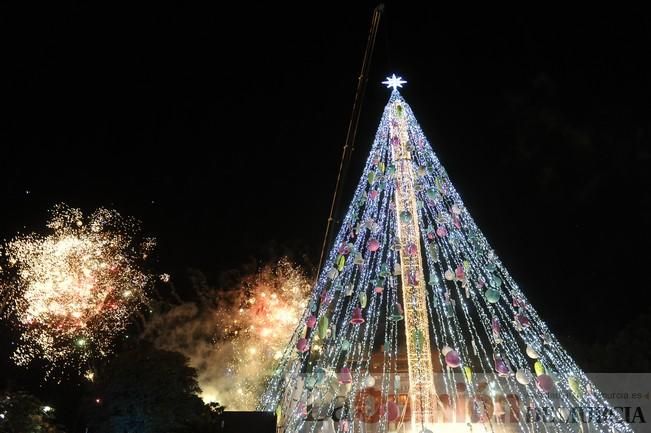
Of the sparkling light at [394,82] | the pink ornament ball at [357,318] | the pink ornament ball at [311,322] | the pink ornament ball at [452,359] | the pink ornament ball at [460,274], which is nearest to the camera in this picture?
the pink ornament ball at [452,359]

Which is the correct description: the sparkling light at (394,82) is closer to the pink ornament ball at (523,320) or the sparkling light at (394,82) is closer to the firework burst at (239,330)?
the pink ornament ball at (523,320)

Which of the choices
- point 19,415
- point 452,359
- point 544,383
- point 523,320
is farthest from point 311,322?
point 19,415

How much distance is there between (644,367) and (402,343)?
7.70 meters

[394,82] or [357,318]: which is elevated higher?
[394,82]

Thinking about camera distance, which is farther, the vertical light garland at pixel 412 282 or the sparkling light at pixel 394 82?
the sparkling light at pixel 394 82

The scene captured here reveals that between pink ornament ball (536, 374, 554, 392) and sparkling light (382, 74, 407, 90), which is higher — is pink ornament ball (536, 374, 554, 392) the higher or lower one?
the lower one

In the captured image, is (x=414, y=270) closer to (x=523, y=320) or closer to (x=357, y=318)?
(x=357, y=318)

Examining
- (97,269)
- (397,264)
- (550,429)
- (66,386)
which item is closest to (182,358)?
(97,269)

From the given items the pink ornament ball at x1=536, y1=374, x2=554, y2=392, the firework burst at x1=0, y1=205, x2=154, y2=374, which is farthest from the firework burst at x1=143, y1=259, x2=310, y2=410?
the pink ornament ball at x1=536, y1=374, x2=554, y2=392

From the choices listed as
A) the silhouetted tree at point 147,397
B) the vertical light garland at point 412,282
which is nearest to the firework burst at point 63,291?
the silhouetted tree at point 147,397

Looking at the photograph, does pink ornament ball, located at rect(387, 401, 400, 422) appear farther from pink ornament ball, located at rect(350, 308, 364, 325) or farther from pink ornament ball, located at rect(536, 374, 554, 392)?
pink ornament ball, located at rect(536, 374, 554, 392)

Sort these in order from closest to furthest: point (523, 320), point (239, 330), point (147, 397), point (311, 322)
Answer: point (523, 320) → point (311, 322) → point (147, 397) → point (239, 330)

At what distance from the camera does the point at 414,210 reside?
11.3 meters

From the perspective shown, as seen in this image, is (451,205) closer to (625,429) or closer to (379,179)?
(379,179)
